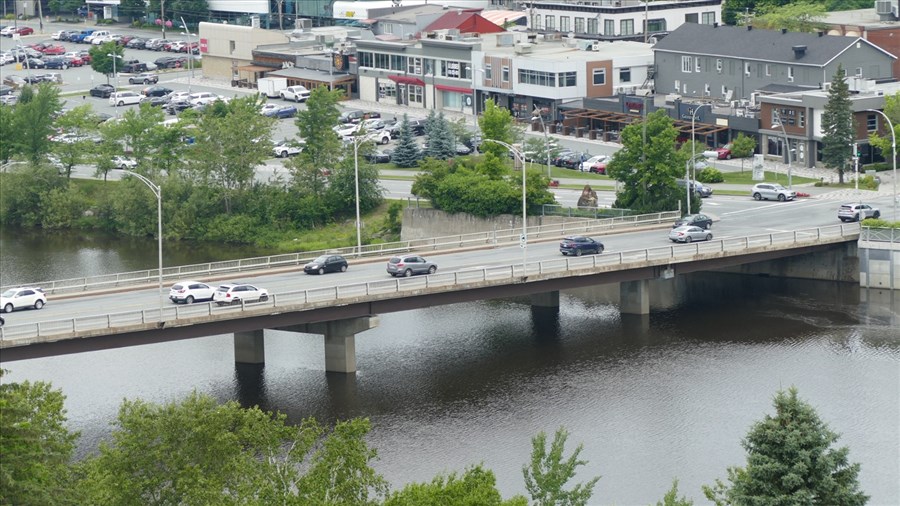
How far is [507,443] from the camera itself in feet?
268

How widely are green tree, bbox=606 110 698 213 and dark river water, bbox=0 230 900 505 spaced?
656 cm

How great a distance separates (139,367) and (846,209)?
4371cm

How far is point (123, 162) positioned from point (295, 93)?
32.7 m

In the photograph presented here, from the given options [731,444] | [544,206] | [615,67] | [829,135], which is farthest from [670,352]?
[615,67]

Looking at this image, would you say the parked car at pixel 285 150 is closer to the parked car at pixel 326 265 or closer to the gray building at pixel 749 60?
the gray building at pixel 749 60

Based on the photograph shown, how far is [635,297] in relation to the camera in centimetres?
10456

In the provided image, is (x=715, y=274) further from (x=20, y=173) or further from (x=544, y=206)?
(x=20, y=173)

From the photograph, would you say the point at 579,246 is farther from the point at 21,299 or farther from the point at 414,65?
the point at 414,65

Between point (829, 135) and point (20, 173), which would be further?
point (20, 173)

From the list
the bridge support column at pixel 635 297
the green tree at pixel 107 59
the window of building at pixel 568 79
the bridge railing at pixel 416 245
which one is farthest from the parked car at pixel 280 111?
the bridge support column at pixel 635 297

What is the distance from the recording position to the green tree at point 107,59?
190 metres

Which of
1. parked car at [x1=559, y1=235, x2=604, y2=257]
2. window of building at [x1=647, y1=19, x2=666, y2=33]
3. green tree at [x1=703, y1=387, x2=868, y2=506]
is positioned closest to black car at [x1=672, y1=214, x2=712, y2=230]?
parked car at [x1=559, y1=235, x2=604, y2=257]

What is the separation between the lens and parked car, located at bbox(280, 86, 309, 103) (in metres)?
173

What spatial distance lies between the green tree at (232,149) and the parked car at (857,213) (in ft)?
141
